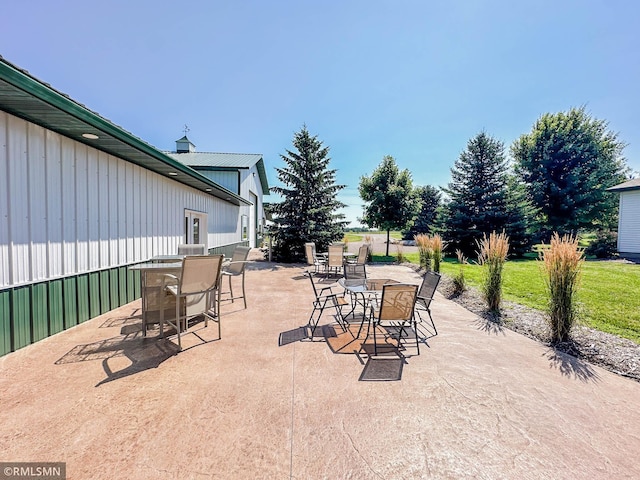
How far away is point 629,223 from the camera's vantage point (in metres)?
13.5

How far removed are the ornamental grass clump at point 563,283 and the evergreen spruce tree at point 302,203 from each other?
10307 millimetres

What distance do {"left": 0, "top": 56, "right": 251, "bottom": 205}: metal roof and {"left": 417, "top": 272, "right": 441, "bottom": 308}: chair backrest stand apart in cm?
534

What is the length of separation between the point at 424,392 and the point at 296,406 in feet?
4.25

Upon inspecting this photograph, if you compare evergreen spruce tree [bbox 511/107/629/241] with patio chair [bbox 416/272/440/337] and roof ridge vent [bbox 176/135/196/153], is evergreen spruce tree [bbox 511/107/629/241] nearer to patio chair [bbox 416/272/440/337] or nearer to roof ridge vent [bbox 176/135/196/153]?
patio chair [bbox 416/272/440/337]

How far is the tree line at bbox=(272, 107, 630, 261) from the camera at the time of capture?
1384 centimetres

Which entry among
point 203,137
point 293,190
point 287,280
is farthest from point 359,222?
point 203,137

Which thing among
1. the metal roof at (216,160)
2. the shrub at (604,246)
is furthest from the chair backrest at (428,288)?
the shrub at (604,246)

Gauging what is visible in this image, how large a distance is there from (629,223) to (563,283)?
16.0m

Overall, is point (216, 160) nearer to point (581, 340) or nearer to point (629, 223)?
point (581, 340)

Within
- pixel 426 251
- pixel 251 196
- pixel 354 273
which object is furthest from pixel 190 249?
pixel 251 196

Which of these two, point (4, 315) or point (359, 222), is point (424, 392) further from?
point (359, 222)

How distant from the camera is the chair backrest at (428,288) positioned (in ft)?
13.9

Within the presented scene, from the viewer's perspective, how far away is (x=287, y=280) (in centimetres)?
862

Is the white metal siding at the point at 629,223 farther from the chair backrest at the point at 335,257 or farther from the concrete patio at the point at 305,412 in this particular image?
the concrete patio at the point at 305,412
